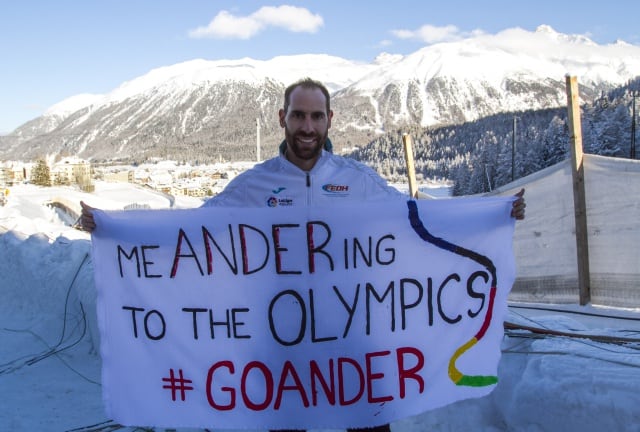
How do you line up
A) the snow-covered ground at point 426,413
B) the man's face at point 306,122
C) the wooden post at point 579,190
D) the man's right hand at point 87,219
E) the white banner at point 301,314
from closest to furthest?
the man's face at point 306,122, the white banner at point 301,314, the man's right hand at point 87,219, the snow-covered ground at point 426,413, the wooden post at point 579,190

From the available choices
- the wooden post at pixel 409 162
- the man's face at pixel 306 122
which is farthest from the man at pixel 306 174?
the wooden post at pixel 409 162

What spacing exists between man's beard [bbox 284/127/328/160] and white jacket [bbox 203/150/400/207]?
63mm

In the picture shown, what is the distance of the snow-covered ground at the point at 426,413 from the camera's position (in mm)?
3047

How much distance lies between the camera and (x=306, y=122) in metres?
2.66

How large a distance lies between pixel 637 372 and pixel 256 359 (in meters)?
2.25

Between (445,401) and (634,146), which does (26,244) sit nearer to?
(445,401)

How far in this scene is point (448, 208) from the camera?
9.61 feet

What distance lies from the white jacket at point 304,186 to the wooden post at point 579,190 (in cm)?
447

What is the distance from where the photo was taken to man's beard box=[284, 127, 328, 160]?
2.68 metres

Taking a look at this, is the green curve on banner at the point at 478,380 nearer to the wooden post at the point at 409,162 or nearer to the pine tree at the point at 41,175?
the wooden post at the point at 409,162

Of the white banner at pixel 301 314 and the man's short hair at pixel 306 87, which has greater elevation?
the man's short hair at pixel 306 87

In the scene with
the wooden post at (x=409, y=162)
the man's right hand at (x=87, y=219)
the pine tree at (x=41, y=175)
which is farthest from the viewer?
the pine tree at (x=41, y=175)

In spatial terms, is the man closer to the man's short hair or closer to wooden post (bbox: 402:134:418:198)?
the man's short hair

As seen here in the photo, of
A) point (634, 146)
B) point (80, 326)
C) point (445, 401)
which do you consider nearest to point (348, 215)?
point (445, 401)
